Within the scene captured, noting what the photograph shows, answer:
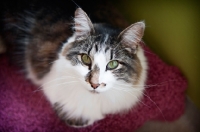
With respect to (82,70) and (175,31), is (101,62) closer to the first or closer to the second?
(82,70)

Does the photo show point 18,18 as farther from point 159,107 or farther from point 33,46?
point 159,107

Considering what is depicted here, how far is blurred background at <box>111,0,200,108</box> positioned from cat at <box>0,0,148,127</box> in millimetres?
240

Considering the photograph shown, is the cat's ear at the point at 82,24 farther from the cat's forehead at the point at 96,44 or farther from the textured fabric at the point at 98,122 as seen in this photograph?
the textured fabric at the point at 98,122

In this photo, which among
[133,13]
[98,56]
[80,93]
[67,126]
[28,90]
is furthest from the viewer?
[133,13]

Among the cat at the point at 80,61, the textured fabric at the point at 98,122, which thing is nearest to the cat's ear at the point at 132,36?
the cat at the point at 80,61

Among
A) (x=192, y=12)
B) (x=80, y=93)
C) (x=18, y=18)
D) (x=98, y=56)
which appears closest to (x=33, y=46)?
(x=18, y=18)

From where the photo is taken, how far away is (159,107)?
4.16 feet

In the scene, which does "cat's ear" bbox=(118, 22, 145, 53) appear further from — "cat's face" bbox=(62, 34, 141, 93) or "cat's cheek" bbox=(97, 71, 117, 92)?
"cat's cheek" bbox=(97, 71, 117, 92)

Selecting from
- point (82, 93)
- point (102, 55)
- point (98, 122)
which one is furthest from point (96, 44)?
point (98, 122)

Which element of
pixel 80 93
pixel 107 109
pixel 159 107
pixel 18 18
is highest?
pixel 18 18

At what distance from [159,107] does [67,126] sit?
0.46m

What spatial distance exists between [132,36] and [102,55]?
13 cm

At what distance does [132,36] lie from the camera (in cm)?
90

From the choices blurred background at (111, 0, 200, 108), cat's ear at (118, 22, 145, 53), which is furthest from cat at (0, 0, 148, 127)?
blurred background at (111, 0, 200, 108)
